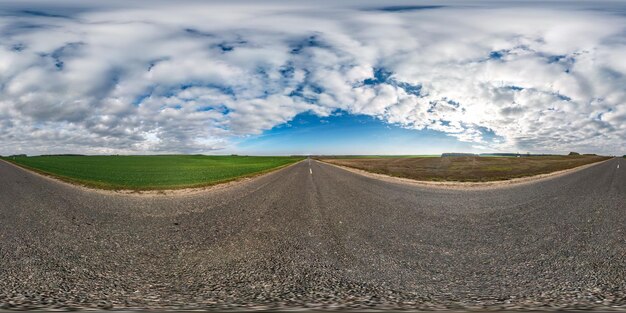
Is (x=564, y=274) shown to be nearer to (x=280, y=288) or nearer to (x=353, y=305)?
(x=353, y=305)

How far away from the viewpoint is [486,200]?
19109 mm

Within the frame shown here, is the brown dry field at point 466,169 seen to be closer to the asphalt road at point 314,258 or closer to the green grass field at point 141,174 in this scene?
the green grass field at point 141,174

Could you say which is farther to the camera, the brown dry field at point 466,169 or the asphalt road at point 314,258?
the brown dry field at point 466,169

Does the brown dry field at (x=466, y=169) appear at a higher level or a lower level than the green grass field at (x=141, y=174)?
higher

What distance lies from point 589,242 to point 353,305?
26.9 feet

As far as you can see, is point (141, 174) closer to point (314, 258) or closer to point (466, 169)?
point (314, 258)

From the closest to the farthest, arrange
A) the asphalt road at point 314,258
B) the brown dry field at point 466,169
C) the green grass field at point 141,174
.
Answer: the asphalt road at point 314,258, the green grass field at point 141,174, the brown dry field at point 466,169

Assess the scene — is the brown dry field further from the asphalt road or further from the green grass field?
the asphalt road

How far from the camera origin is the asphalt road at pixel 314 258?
552 cm

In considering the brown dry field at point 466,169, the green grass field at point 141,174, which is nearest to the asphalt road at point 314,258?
the green grass field at point 141,174

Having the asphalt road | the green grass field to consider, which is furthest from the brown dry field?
the asphalt road

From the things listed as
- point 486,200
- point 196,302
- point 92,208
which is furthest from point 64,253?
→ point 486,200

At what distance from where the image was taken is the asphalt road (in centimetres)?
552

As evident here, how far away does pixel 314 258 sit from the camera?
25.4ft
